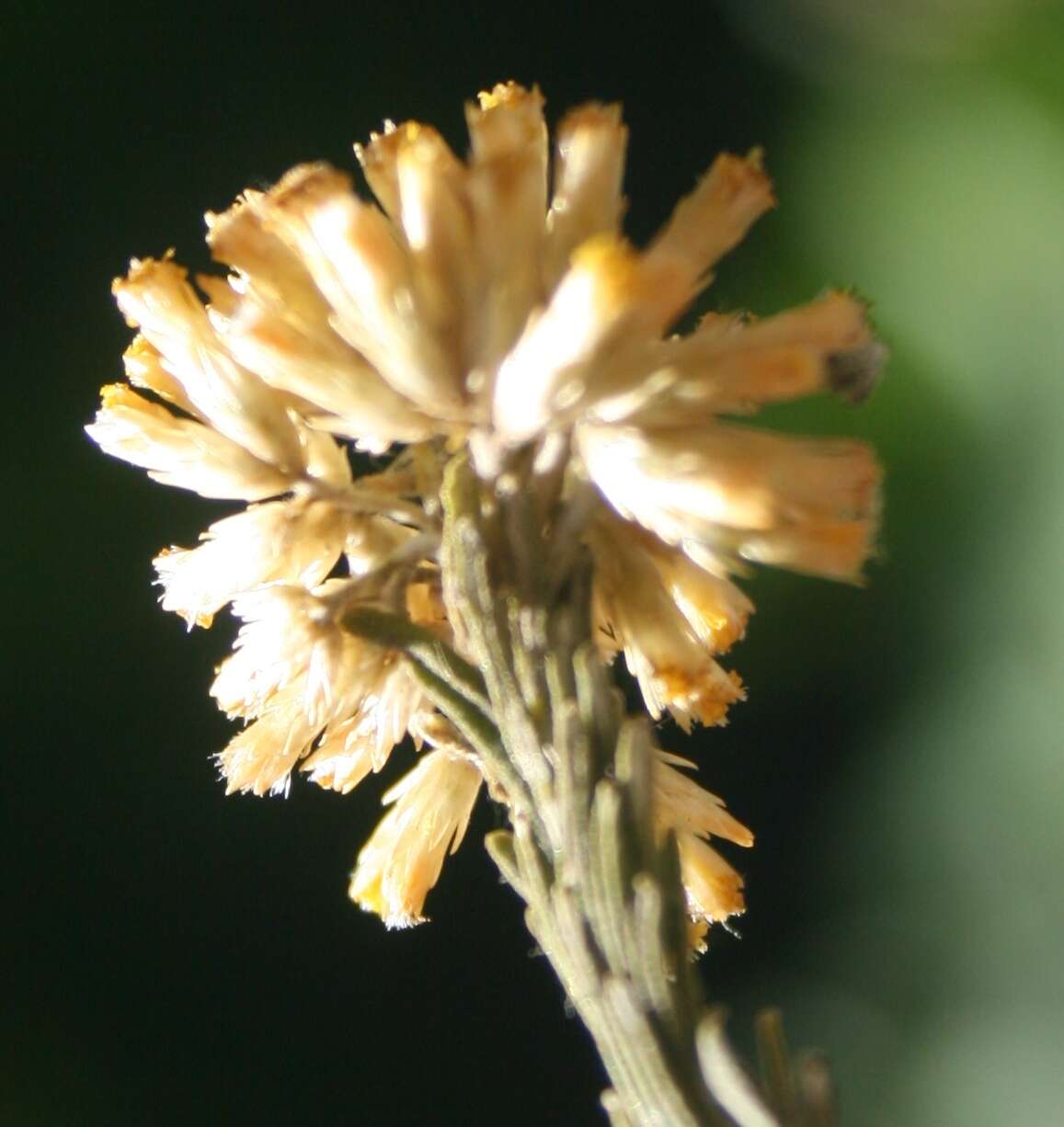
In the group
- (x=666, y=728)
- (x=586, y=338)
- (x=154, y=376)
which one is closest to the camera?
(x=586, y=338)

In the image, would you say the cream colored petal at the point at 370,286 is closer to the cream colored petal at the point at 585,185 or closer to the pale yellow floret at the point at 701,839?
the cream colored petal at the point at 585,185

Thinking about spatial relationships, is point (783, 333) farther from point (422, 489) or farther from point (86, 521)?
point (86, 521)

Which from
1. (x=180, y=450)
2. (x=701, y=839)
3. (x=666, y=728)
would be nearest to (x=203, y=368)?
(x=180, y=450)

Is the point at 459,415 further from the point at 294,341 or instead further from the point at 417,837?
the point at 417,837

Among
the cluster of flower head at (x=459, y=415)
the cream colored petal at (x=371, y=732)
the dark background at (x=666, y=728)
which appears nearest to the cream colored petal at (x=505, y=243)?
the cluster of flower head at (x=459, y=415)

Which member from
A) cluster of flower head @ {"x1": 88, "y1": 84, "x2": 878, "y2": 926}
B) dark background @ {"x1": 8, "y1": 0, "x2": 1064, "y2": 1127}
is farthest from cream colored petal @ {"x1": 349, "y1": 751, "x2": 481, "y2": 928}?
dark background @ {"x1": 8, "y1": 0, "x2": 1064, "y2": 1127}

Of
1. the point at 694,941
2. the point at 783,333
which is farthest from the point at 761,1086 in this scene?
the point at 783,333
